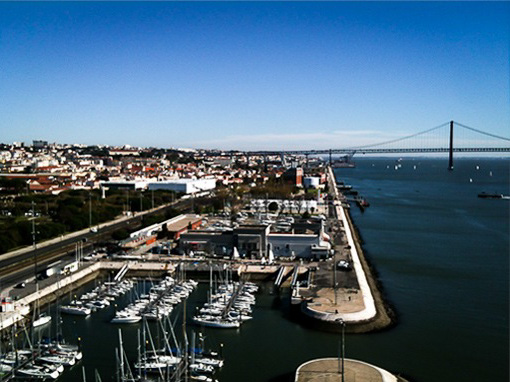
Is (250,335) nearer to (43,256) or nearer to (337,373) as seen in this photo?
(337,373)

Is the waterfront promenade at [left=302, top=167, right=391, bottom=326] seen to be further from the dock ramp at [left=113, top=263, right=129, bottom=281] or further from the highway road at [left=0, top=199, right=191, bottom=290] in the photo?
the highway road at [left=0, top=199, right=191, bottom=290]

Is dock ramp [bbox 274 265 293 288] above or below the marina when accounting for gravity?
above

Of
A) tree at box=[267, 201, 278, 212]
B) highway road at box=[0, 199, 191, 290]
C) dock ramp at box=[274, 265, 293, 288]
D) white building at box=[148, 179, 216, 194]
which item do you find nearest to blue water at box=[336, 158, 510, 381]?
dock ramp at box=[274, 265, 293, 288]

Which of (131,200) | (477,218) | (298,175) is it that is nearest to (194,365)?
(131,200)

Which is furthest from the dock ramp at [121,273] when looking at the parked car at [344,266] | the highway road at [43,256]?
the parked car at [344,266]

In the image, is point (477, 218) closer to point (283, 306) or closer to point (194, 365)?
point (283, 306)

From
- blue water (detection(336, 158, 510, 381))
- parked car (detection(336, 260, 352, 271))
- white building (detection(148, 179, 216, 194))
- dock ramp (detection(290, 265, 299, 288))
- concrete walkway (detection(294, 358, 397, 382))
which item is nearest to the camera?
concrete walkway (detection(294, 358, 397, 382))

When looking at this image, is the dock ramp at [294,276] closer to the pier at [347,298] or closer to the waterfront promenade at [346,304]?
the pier at [347,298]

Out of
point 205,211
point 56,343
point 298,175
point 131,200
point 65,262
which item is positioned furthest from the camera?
point 298,175

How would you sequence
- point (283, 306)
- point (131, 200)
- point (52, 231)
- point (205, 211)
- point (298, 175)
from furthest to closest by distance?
point (298, 175) < point (131, 200) < point (205, 211) < point (52, 231) < point (283, 306)
